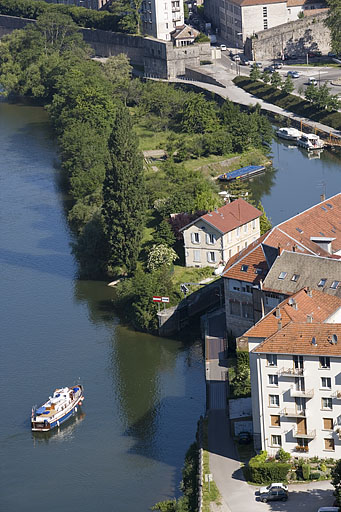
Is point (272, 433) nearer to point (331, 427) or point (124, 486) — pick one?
point (331, 427)

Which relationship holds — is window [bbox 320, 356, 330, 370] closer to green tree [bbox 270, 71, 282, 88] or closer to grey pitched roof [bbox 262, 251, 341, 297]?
grey pitched roof [bbox 262, 251, 341, 297]

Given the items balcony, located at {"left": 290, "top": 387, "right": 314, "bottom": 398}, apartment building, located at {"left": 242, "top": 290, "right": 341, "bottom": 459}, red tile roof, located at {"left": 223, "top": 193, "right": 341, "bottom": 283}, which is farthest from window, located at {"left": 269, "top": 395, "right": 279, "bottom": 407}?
red tile roof, located at {"left": 223, "top": 193, "right": 341, "bottom": 283}

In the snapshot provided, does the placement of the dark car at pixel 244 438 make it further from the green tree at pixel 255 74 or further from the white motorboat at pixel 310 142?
the green tree at pixel 255 74

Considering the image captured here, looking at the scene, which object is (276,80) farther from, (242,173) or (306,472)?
(306,472)

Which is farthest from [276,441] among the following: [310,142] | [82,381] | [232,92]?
→ [232,92]

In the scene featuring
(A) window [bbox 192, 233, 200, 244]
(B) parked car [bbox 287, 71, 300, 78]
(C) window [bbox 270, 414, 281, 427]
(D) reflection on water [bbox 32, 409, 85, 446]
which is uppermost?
(B) parked car [bbox 287, 71, 300, 78]

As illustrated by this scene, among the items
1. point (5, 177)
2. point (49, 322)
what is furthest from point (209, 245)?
point (5, 177)
